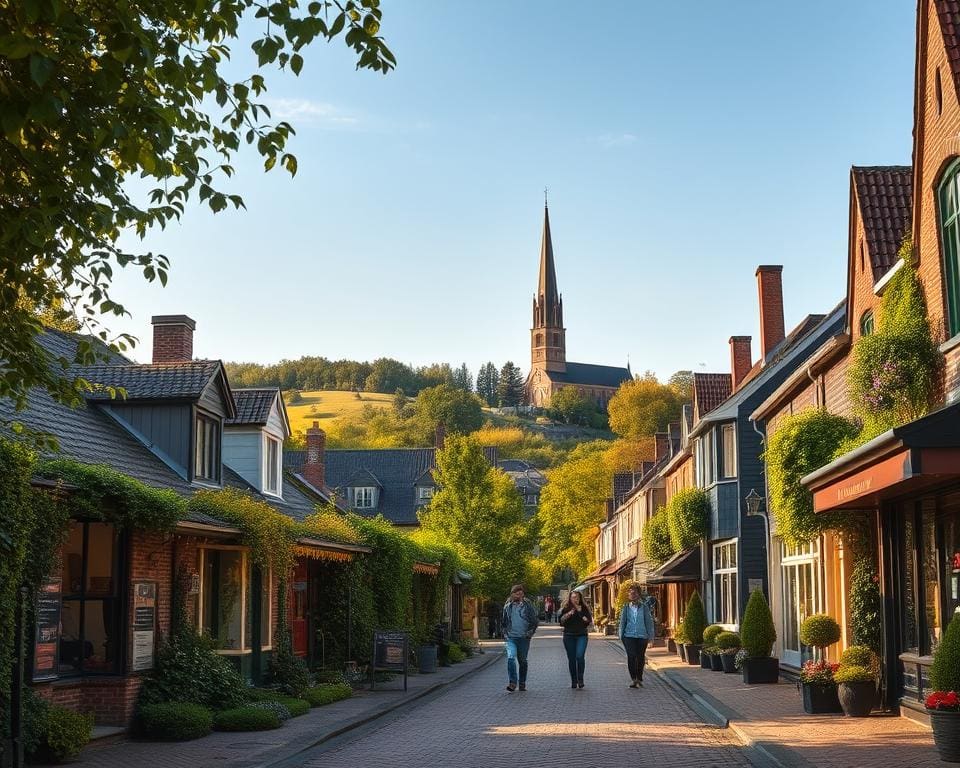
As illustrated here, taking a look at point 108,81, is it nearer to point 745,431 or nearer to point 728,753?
point 728,753

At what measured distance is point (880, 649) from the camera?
16.4 metres

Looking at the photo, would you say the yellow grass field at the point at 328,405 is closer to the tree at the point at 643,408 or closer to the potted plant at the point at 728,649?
the tree at the point at 643,408

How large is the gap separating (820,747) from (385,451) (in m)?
60.9

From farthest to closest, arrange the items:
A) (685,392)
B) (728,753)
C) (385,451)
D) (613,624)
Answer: (685,392) → (385,451) → (613,624) → (728,753)

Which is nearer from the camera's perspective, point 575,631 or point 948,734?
point 948,734

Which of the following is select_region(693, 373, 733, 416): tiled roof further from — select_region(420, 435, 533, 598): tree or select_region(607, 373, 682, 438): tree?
select_region(607, 373, 682, 438): tree

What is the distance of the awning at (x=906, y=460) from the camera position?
11234 millimetres

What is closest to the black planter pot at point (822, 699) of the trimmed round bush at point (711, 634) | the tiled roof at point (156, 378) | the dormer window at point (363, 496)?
the tiled roof at point (156, 378)

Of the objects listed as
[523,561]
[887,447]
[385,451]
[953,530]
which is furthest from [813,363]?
[385,451]

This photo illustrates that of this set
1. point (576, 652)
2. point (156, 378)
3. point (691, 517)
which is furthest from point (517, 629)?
point (691, 517)

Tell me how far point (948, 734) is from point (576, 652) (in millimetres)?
11594

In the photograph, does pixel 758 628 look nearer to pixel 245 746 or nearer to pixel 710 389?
pixel 245 746

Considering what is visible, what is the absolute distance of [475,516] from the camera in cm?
4744

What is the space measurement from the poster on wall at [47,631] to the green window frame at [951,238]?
1060 cm
